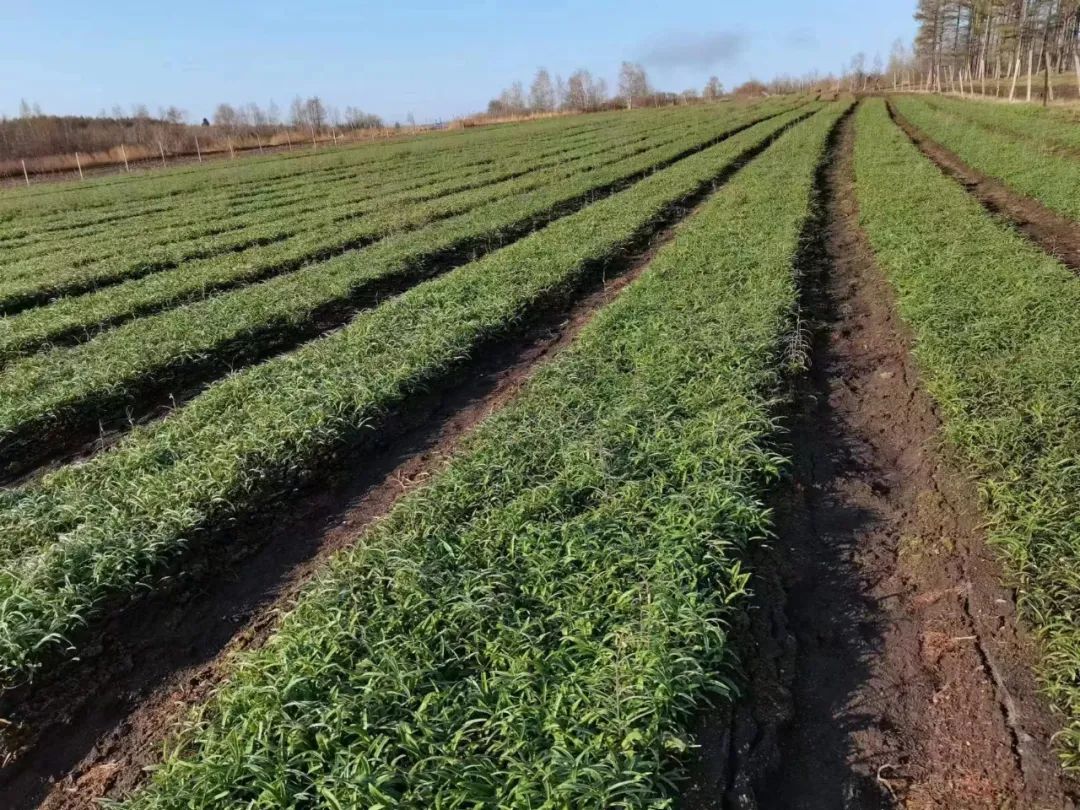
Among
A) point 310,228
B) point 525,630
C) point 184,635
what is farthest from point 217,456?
point 310,228

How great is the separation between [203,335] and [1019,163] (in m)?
21.2

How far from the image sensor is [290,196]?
25.7m

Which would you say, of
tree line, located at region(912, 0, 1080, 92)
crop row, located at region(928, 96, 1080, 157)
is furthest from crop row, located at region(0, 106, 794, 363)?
tree line, located at region(912, 0, 1080, 92)

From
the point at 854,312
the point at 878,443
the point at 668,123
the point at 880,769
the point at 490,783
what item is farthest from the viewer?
the point at 668,123

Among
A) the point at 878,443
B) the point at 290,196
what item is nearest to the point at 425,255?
the point at 878,443

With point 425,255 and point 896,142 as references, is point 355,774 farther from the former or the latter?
point 896,142

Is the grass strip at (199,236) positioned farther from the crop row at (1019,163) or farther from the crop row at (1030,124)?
the crop row at (1030,124)

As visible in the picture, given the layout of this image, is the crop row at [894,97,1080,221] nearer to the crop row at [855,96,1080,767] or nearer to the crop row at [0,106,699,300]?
the crop row at [855,96,1080,767]

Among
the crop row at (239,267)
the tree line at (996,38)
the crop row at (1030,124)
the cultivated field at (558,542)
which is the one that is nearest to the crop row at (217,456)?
the cultivated field at (558,542)

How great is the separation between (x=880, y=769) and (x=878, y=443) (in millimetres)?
3635

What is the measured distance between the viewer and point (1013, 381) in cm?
623

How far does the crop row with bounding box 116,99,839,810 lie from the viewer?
298cm

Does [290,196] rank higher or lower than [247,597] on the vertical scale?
higher

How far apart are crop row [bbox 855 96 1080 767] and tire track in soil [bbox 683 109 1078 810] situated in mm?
189
